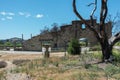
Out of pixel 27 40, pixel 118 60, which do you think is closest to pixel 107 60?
pixel 118 60

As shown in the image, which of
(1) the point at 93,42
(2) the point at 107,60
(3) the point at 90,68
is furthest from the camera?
(1) the point at 93,42

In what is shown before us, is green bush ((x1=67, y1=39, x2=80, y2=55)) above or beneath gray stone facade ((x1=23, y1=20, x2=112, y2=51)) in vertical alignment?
beneath

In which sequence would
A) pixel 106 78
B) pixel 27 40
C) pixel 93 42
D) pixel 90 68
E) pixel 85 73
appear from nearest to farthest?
pixel 106 78 < pixel 85 73 < pixel 90 68 < pixel 93 42 < pixel 27 40

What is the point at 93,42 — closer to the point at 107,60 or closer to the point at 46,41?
the point at 46,41

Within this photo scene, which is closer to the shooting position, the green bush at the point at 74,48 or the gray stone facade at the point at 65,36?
the green bush at the point at 74,48

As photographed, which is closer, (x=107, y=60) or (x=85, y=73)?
(x=85, y=73)

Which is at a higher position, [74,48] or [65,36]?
[65,36]

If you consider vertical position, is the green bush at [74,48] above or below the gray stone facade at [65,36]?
below

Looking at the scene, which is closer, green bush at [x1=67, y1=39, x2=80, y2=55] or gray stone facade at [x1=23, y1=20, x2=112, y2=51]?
green bush at [x1=67, y1=39, x2=80, y2=55]

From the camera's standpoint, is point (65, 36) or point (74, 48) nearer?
point (74, 48)

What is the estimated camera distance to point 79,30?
46.8m

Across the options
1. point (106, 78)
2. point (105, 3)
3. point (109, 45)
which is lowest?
point (106, 78)

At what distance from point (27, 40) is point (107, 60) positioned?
34.6 meters

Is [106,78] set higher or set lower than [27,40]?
lower
